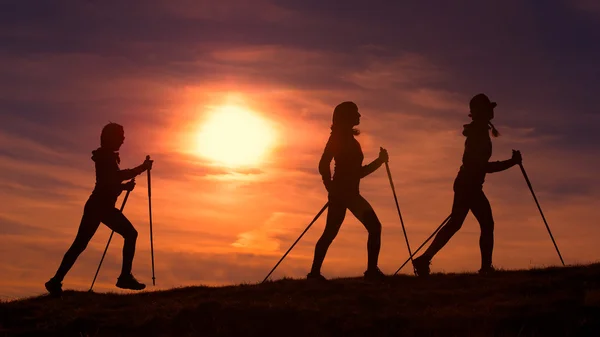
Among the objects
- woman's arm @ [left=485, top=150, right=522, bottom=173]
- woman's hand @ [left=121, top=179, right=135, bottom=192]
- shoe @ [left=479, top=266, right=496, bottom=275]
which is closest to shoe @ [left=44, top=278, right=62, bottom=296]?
woman's hand @ [left=121, top=179, right=135, bottom=192]

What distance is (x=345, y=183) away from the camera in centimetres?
1728

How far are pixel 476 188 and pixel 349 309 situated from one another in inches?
184

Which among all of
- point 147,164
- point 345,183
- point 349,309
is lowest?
point 349,309

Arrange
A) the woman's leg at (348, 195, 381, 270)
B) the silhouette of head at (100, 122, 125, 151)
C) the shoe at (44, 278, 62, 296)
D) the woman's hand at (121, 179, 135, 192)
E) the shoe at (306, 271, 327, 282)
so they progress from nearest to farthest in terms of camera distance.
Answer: the woman's leg at (348, 195, 381, 270) → the shoe at (306, 271, 327, 282) → the shoe at (44, 278, 62, 296) → the silhouette of head at (100, 122, 125, 151) → the woman's hand at (121, 179, 135, 192)

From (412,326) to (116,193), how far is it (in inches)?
323

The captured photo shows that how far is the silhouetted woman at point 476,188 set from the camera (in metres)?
17.5

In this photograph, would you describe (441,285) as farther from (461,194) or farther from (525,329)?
(525,329)

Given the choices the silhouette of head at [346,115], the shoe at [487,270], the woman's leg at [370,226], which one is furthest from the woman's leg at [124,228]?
the shoe at [487,270]

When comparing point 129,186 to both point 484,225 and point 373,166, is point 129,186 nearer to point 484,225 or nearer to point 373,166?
point 373,166

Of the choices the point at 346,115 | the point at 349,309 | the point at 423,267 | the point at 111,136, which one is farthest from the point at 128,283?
the point at 423,267

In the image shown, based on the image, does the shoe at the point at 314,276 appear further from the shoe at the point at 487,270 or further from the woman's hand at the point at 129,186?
the woman's hand at the point at 129,186

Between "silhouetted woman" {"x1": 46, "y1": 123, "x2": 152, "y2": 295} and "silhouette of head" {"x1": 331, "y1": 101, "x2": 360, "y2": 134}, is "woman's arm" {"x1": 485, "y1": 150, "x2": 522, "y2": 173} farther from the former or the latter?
"silhouetted woman" {"x1": 46, "y1": 123, "x2": 152, "y2": 295}

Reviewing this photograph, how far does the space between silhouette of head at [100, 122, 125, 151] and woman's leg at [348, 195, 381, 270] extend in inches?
220

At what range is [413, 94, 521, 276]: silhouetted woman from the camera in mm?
17469
